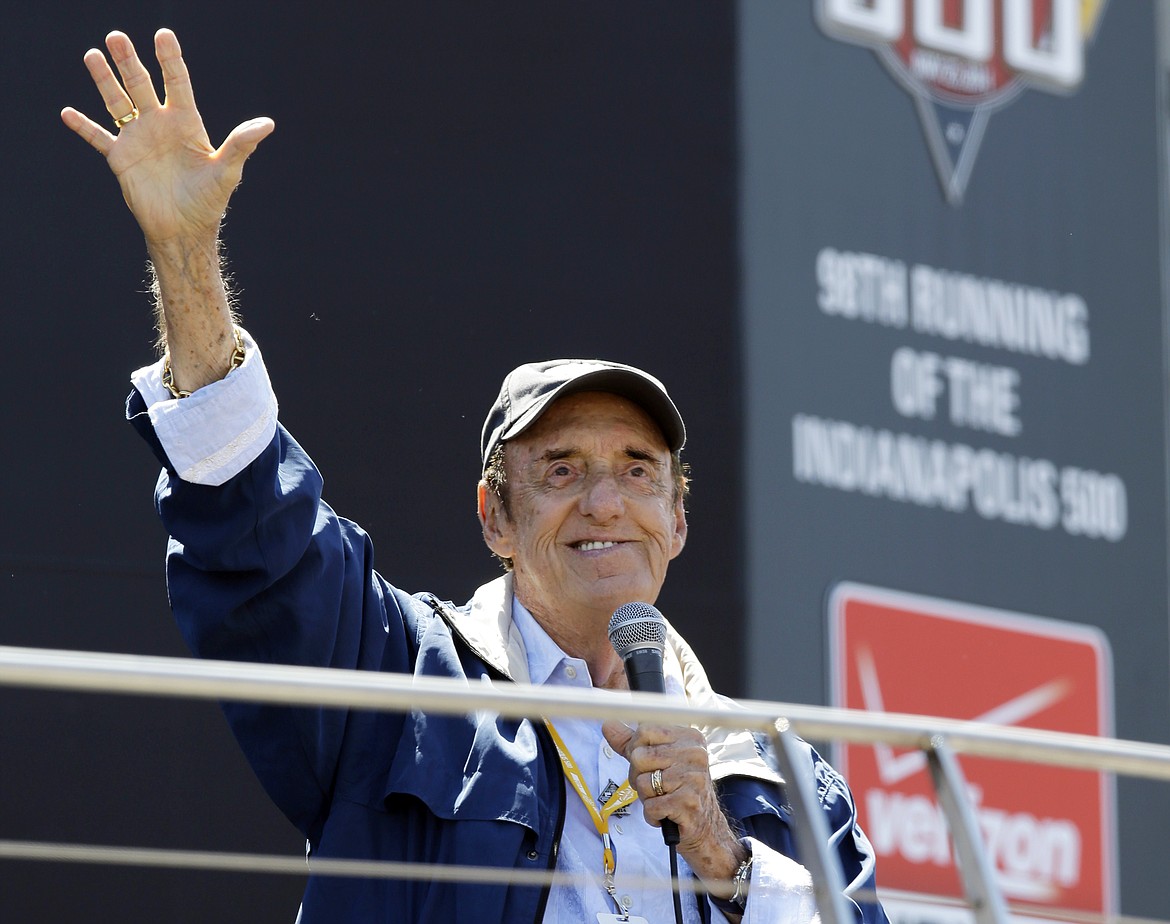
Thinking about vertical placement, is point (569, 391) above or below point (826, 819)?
above

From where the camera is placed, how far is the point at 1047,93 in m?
3.16

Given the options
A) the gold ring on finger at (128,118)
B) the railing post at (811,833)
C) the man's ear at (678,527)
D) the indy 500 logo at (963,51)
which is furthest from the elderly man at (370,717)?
the indy 500 logo at (963,51)

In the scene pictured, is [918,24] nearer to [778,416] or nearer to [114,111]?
[778,416]

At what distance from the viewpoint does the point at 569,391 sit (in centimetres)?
183

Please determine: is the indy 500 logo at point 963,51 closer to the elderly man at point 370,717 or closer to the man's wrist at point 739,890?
the elderly man at point 370,717

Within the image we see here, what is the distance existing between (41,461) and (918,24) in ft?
5.48

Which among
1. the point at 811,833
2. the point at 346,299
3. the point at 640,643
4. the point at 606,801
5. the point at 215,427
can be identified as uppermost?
the point at 346,299

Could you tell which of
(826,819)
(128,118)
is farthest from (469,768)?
(128,118)

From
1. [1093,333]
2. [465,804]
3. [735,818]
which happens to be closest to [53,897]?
[465,804]

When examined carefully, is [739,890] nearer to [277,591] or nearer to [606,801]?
[606,801]

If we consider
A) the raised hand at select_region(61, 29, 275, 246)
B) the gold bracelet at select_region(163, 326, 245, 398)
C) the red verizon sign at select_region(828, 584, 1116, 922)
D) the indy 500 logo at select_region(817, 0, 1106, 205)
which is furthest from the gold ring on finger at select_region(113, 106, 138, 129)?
the indy 500 logo at select_region(817, 0, 1106, 205)

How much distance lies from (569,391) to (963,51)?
1575mm

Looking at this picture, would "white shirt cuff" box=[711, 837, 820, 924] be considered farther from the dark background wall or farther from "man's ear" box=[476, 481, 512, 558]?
the dark background wall

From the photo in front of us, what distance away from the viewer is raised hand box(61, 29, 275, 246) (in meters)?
1.56
